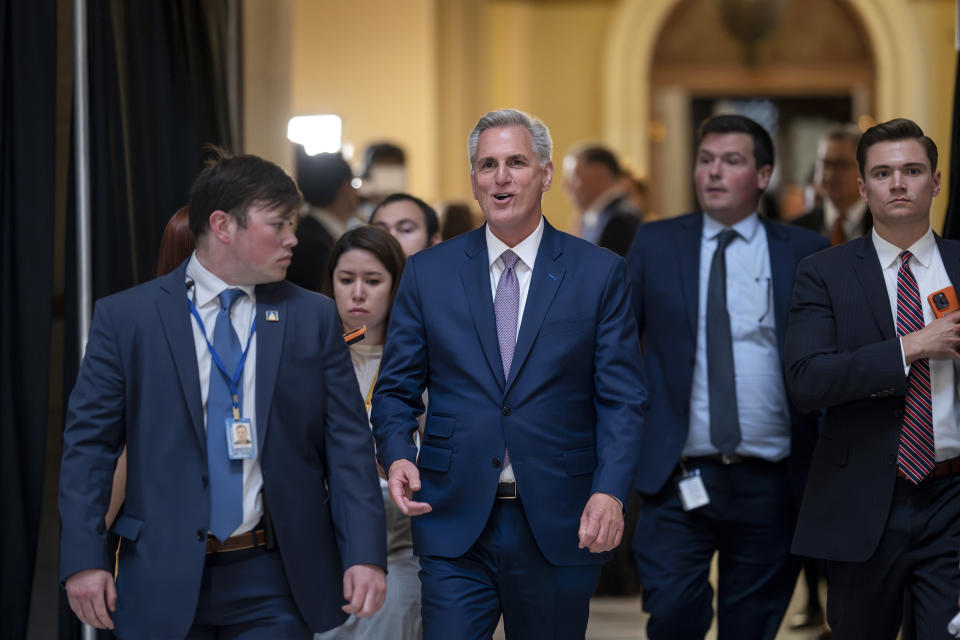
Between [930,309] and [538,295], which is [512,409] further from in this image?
[930,309]

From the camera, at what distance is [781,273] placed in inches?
175

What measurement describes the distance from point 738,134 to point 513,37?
31.0ft

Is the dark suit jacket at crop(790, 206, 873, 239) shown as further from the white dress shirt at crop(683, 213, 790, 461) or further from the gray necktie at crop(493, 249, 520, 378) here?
the gray necktie at crop(493, 249, 520, 378)

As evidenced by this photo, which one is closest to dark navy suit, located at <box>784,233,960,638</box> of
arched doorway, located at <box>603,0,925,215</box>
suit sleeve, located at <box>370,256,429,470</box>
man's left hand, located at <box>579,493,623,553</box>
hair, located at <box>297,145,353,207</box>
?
man's left hand, located at <box>579,493,623,553</box>

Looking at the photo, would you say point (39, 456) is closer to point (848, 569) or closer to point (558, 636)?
point (558, 636)

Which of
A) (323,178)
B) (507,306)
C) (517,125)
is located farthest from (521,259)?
(323,178)

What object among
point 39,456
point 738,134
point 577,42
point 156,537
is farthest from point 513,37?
point 156,537

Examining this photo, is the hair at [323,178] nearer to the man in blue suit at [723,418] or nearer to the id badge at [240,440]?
the man in blue suit at [723,418]

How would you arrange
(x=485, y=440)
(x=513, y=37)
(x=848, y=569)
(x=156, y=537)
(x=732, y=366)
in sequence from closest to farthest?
(x=156, y=537) < (x=485, y=440) < (x=848, y=569) < (x=732, y=366) < (x=513, y=37)

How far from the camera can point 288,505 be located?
3027mm

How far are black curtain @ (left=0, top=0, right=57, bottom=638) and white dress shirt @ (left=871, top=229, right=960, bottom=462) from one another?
249 centimetres

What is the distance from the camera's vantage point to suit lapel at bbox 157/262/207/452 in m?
2.96

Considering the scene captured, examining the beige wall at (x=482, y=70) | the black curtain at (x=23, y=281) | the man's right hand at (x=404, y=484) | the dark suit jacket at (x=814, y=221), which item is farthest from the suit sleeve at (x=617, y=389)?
the beige wall at (x=482, y=70)

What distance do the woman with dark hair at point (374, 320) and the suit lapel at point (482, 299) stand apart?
756 mm
